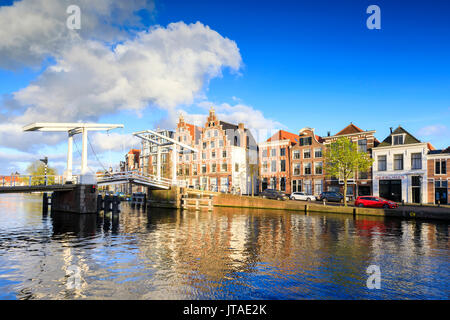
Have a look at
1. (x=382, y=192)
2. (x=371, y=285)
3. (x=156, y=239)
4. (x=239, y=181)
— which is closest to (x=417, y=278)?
(x=371, y=285)

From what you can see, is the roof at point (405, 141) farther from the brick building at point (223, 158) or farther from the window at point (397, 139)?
the brick building at point (223, 158)

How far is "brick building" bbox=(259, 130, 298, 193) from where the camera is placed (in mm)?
53875

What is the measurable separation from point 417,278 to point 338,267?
243 cm

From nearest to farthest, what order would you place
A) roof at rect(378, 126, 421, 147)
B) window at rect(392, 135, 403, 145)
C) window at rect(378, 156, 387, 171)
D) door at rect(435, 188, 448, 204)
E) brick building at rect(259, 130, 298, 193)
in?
door at rect(435, 188, 448, 204), roof at rect(378, 126, 421, 147), window at rect(392, 135, 403, 145), window at rect(378, 156, 387, 171), brick building at rect(259, 130, 298, 193)

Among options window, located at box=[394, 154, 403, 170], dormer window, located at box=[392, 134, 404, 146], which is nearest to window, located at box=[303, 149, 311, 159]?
dormer window, located at box=[392, 134, 404, 146]

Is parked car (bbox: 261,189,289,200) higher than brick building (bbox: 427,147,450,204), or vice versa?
brick building (bbox: 427,147,450,204)

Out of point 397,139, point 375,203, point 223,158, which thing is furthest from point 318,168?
point 223,158

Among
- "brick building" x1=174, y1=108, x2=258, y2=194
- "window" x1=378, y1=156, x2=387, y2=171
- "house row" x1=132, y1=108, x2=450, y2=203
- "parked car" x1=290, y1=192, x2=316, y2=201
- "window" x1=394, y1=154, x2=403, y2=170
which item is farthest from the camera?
"brick building" x1=174, y1=108, x2=258, y2=194

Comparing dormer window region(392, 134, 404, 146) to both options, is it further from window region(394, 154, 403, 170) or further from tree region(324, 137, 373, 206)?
tree region(324, 137, 373, 206)

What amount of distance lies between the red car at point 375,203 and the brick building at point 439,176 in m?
11.0

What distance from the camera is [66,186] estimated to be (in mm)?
27984

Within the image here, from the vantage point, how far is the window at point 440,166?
1522 inches

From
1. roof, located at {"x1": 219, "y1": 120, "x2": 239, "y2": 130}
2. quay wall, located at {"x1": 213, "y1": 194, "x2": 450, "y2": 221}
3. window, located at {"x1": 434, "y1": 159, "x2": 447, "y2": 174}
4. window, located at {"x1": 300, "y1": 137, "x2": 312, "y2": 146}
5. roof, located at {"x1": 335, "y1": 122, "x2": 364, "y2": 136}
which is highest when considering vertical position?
roof, located at {"x1": 219, "y1": 120, "x2": 239, "y2": 130}
